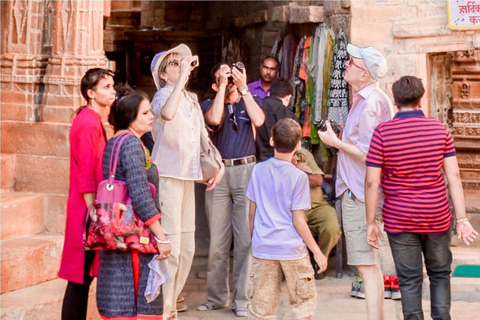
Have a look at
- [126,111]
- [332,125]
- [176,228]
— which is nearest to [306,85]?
[332,125]

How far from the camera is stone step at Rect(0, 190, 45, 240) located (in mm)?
6875

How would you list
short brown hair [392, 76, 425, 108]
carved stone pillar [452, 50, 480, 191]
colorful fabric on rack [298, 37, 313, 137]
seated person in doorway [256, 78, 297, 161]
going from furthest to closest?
carved stone pillar [452, 50, 480, 191] < colorful fabric on rack [298, 37, 313, 137] < seated person in doorway [256, 78, 297, 161] < short brown hair [392, 76, 425, 108]

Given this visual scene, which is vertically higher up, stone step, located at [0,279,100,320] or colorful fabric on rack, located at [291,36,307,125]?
colorful fabric on rack, located at [291,36,307,125]

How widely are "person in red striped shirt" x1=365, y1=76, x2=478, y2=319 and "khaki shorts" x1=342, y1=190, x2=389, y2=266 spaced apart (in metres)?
0.23

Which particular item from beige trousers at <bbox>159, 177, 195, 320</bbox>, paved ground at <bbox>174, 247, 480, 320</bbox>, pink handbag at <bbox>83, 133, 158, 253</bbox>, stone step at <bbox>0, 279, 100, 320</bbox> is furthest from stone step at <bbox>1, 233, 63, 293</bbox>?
pink handbag at <bbox>83, 133, 158, 253</bbox>

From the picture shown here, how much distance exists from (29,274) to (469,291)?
11.7ft

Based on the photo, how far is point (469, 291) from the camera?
25.3 feet

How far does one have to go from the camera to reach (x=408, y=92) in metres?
5.67

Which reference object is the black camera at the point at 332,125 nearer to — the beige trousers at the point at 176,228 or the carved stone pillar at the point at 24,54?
the beige trousers at the point at 176,228

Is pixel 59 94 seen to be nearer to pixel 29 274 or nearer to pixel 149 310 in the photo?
pixel 29 274

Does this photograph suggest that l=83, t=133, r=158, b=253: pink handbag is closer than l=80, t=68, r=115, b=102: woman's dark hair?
Yes

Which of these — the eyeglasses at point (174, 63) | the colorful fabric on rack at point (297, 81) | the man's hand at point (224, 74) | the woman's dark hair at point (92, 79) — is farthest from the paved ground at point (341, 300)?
the woman's dark hair at point (92, 79)

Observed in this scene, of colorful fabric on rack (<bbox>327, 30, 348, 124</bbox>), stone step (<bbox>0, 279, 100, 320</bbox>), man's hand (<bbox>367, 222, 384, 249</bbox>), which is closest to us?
man's hand (<bbox>367, 222, 384, 249</bbox>)

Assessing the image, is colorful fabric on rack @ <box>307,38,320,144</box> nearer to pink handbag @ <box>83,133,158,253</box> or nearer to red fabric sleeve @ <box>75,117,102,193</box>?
red fabric sleeve @ <box>75,117,102,193</box>
